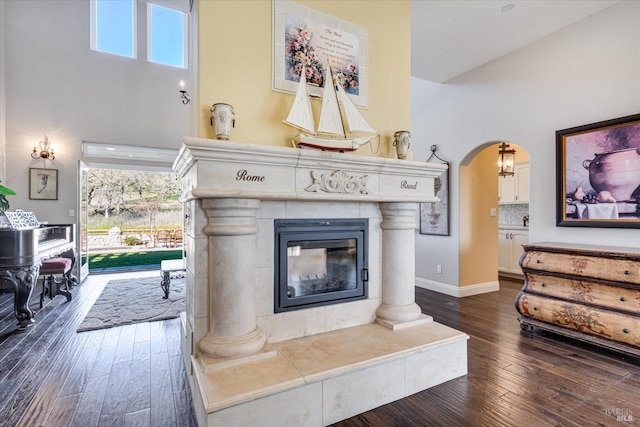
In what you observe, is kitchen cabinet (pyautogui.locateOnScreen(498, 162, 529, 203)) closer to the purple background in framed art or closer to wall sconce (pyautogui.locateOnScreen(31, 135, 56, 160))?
the purple background in framed art

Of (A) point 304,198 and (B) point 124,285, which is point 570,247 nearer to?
(A) point 304,198

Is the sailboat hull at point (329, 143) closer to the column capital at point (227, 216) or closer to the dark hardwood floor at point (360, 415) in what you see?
the column capital at point (227, 216)

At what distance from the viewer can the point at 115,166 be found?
565 cm

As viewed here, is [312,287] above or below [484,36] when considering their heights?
below

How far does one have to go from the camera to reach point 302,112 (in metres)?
2.06

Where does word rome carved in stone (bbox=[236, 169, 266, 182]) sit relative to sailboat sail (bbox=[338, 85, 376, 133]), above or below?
below

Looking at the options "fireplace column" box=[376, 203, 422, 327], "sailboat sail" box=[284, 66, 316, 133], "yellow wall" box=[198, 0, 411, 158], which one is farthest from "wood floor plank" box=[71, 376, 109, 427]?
"sailboat sail" box=[284, 66, 316, 133]

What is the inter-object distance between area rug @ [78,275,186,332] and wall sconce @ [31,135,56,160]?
7.48ft

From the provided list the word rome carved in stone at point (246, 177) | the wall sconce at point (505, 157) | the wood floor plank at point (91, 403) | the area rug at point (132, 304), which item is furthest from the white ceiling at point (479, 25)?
the area rug at point (132, 304)

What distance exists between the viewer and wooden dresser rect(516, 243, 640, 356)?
242 centimetres

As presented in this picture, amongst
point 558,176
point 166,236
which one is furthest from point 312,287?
point 166,236

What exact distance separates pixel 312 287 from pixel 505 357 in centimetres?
164

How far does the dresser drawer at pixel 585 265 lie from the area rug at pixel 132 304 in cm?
382

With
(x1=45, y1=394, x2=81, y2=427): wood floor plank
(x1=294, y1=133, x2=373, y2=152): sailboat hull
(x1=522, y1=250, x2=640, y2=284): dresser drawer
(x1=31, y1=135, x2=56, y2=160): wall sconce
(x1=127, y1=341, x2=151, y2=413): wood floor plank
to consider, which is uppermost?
(x1=31, y1=135, x2=56, y2=160): wall sconce
